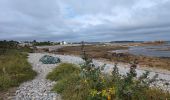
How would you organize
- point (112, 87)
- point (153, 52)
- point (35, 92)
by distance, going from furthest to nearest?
1. point (153, 52)
2. point (35, 92)
3. point (112, 87)

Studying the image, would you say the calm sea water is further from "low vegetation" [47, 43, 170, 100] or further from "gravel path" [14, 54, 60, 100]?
"low vegetation" [47, 43, 170, 100]

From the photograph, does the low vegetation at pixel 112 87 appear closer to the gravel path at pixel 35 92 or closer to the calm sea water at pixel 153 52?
the gravel path at pixel 35 92

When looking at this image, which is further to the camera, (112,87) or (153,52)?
(153,52)

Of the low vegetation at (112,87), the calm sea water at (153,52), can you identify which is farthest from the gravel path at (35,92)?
the calm sea water at (153,52)

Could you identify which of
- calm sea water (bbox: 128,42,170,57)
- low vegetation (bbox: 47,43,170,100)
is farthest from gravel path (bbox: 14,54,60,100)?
calm sea water (bbox: 128,42,170,57)

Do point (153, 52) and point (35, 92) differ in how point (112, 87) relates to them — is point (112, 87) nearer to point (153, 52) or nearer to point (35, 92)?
point (35, 92)

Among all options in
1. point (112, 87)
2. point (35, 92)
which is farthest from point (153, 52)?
point (112, 87)

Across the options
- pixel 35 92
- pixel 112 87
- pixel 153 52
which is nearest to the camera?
pixel 112 87

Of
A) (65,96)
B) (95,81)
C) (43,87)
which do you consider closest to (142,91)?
(95,81)

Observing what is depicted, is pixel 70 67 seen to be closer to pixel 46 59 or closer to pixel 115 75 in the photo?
pixel 46 59


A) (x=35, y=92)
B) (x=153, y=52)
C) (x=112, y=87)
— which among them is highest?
(x=112, y=87)

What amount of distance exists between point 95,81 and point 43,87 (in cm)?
531

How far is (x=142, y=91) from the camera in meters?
8.14

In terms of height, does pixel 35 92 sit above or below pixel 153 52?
above
